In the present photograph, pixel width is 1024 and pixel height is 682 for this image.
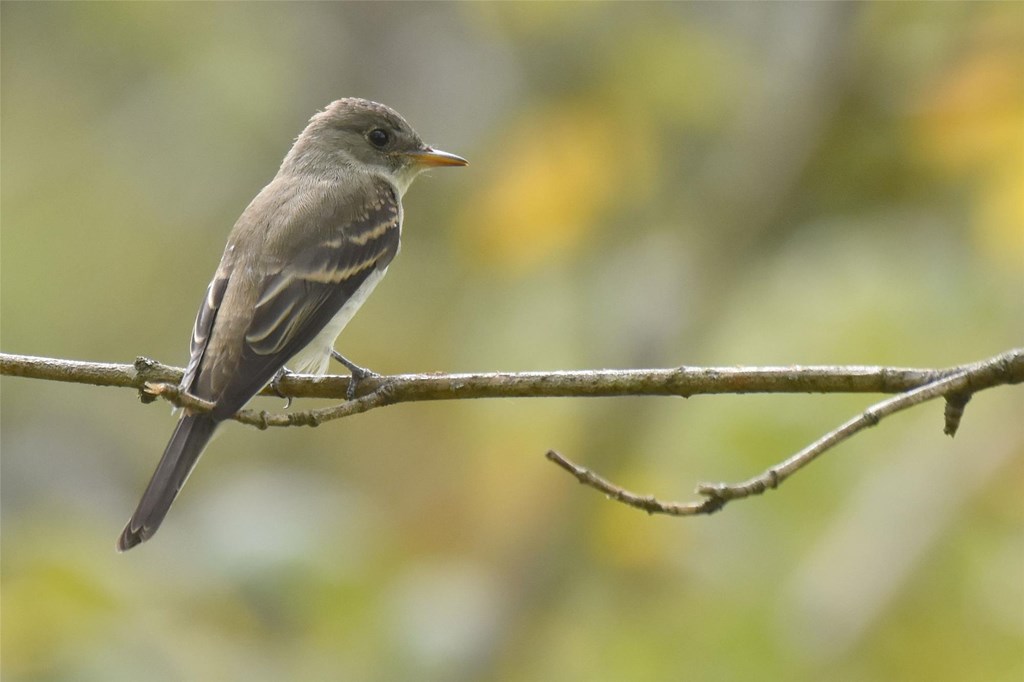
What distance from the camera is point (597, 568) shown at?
669 centimetres

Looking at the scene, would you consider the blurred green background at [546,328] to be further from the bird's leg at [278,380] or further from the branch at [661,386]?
the branch at [661,386]

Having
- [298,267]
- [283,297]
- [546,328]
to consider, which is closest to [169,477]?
[283,297]

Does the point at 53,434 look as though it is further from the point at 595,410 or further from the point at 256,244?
the point at 256,244

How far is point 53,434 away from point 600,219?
3.53 m

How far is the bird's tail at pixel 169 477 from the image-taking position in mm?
3910

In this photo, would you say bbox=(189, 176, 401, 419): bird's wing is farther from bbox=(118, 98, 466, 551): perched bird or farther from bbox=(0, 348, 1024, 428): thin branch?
bbox=(0, 348, 1024, 428): thin branch

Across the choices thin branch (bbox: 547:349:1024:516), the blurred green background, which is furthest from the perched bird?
thin branch (bbox: 547:349:1024:516)

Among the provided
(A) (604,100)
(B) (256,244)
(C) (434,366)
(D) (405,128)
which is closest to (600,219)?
(A) (604,100)

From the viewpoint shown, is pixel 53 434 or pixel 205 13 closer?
pixel 53 434

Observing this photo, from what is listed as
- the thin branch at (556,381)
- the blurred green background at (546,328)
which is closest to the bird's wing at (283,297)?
the thin branch at (556,381)

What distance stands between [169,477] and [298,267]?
1.09 m

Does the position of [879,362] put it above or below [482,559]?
above

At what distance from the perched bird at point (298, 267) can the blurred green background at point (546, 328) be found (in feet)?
2.46

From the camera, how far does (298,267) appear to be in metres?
4.89
